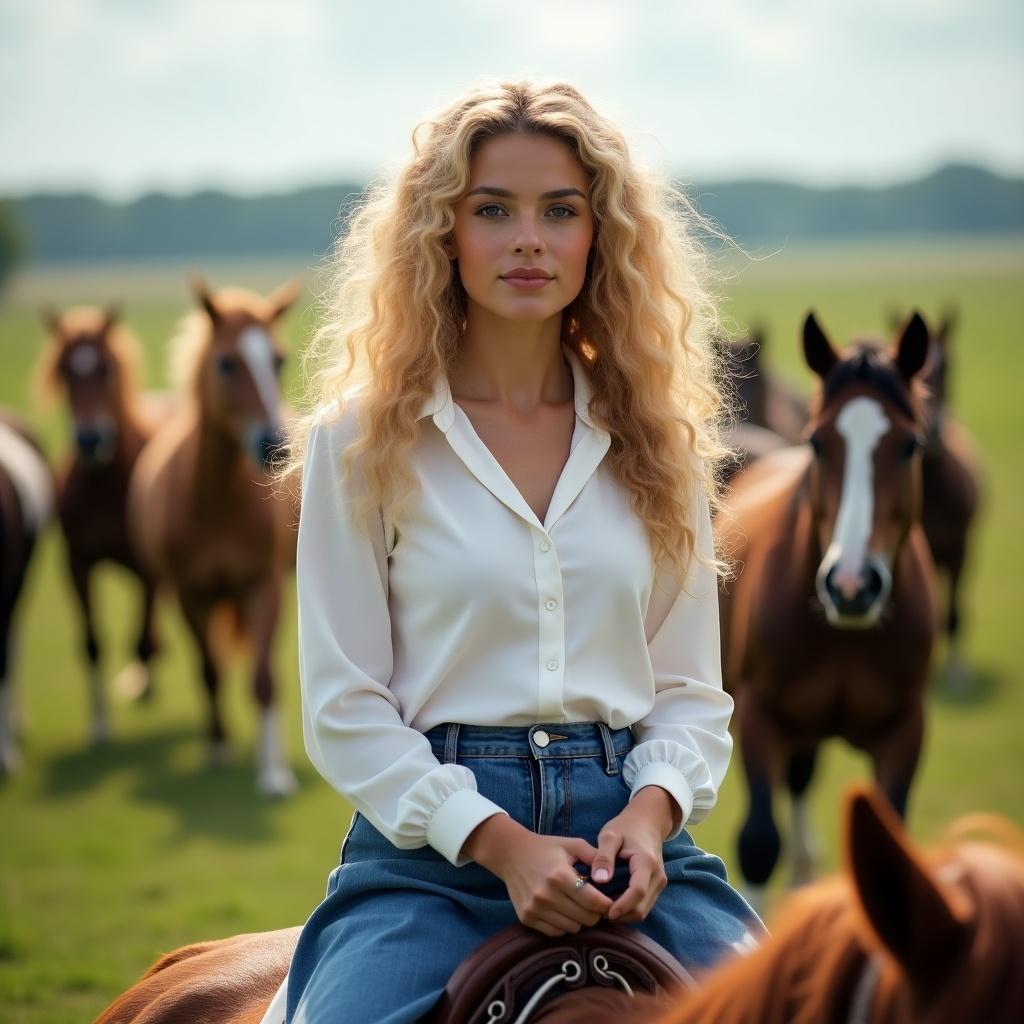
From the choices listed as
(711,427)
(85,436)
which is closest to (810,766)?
(711,427)

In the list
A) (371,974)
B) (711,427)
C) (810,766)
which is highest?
(711,427)

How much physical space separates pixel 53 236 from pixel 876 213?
196 feet

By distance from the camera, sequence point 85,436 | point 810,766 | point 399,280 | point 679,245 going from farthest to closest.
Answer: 1. point 85,436
2. point 810,766
3. point 679,245
4. point 399,280

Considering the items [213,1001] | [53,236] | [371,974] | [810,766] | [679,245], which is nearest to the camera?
[371,974]

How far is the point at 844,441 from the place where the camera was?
4.42m

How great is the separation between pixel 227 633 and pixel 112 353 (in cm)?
246

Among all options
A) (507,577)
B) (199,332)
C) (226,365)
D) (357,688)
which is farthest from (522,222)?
(199,332)

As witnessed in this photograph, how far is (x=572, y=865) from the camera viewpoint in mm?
1788

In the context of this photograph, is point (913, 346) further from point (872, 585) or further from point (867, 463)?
point (872, 585)

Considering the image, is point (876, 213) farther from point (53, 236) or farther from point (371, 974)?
point (371, 974)

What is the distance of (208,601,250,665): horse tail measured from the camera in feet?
26.8

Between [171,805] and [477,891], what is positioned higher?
[477,891]

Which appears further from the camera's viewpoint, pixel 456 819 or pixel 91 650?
pixel 91 650

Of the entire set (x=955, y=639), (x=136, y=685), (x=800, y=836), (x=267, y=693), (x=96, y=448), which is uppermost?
(x=96, y=448)
